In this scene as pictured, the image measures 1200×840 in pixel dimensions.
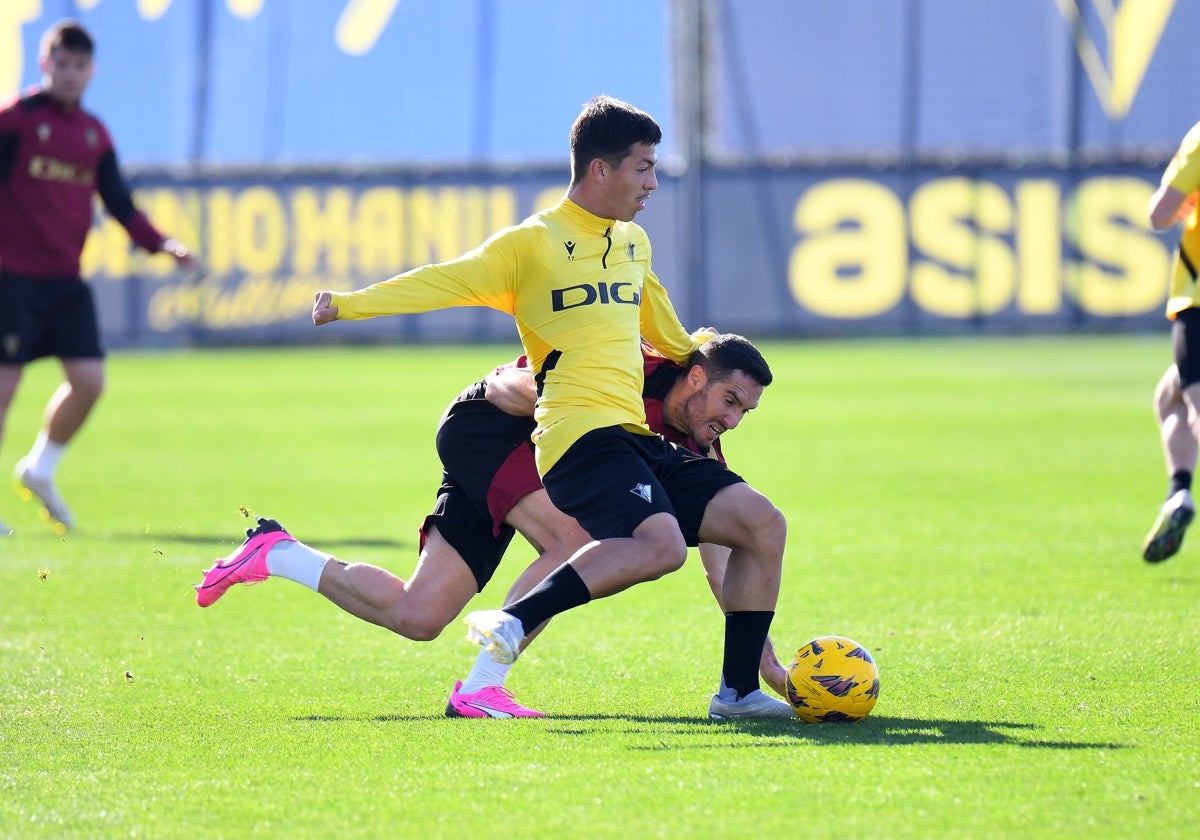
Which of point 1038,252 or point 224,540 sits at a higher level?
point 1038,252

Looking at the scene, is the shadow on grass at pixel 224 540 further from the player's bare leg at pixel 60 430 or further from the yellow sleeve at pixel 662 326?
the yellow sleeve at pixel 662 326

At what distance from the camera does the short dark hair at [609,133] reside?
4.92 m

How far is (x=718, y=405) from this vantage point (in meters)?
5.15

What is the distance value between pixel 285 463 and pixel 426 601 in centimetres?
738

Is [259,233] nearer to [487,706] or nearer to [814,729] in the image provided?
[487,706]

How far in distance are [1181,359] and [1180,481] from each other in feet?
1.87

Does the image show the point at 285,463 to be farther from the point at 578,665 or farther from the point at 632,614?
the point at 578,665

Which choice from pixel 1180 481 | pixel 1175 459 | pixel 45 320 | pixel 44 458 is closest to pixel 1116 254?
pixel 1175 459

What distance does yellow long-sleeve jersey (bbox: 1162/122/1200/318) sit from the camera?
7.00 meters

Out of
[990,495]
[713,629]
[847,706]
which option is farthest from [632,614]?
[990,495]

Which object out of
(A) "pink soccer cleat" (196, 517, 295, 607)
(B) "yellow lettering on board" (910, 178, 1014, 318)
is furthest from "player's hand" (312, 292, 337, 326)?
(B) "yellow lettering on board" (910, 178, 1014, 318)

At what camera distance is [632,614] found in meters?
6.77

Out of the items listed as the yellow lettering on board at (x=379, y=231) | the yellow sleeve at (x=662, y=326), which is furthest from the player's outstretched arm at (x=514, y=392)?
the yellow lettering on board at (x=379, y=231)

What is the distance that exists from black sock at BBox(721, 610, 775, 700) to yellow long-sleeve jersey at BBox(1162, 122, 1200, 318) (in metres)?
3.31
